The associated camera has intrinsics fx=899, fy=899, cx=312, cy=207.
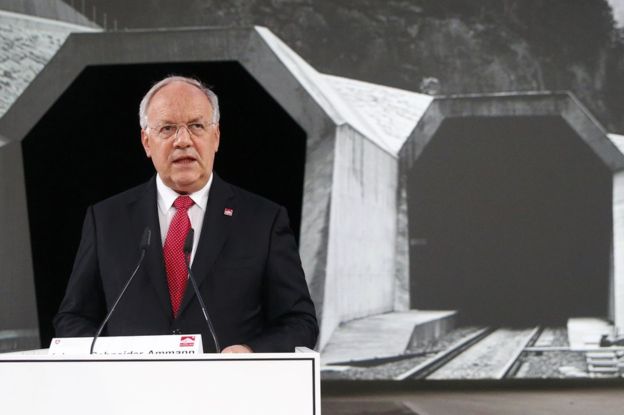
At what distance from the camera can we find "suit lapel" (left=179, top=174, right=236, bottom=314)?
1.94m

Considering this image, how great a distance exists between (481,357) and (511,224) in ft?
3.40

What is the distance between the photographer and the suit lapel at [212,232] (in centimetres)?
194

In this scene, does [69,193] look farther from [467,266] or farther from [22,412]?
[22,412]

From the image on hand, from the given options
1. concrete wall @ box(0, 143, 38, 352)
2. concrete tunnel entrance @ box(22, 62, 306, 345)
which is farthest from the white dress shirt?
concrete wall @ box(0, 143, 38, 352)

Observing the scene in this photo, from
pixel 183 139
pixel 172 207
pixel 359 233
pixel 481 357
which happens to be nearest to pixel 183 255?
pixel 172 207

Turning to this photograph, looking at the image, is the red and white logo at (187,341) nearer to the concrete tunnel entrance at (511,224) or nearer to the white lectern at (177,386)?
the white lectern at (177,386)

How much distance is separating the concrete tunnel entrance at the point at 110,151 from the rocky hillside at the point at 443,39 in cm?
49

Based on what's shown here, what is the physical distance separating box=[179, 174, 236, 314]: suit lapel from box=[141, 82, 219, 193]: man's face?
0.21 feet

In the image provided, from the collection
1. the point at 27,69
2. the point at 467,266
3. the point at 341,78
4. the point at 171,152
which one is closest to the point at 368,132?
the point at 341,78

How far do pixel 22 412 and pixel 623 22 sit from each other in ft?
20.3

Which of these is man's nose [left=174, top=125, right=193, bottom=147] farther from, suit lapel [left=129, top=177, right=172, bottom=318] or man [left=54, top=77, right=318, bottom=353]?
suit lapel [left=129, top=177, right=172, bottom=318]

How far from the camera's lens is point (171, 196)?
2053mm

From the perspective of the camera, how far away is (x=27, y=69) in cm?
641

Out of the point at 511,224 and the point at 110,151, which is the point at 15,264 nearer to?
the point at 110,151
